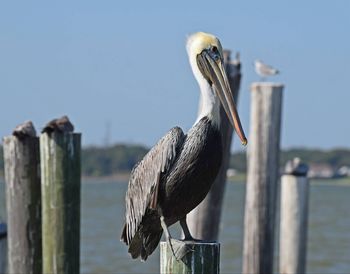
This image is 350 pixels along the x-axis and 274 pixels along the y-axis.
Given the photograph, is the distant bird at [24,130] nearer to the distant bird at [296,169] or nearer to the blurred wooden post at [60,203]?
the blurred wooden post at [60,203]

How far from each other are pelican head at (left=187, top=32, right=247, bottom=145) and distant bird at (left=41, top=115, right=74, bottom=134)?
1.66 m

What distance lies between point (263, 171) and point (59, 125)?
5.96ft

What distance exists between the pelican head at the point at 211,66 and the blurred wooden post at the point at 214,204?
6.73 feet

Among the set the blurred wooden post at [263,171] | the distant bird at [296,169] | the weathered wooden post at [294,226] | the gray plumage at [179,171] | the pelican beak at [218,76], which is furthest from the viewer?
the distant bird at [296,169]

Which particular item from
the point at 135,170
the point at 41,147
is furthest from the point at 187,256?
the point at 41,147

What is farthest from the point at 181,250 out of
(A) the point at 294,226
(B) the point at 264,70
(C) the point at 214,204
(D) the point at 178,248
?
(B) the point at 264,70

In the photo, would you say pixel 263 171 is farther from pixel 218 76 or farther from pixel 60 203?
pixel 218 76

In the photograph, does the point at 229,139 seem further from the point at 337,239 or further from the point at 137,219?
the point at 337,239

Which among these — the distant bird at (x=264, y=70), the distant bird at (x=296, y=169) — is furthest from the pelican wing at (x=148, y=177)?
the distant bird at (x=264, y=70)

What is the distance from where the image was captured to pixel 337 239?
76.3ft

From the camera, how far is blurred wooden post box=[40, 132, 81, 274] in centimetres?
692

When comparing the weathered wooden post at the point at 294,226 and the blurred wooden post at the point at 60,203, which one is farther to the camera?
the weathered wooden post at the point at 294,226

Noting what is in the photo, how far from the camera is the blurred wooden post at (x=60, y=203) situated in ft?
22.7

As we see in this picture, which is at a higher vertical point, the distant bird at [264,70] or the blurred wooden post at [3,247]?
the distant bird at [264,70]
